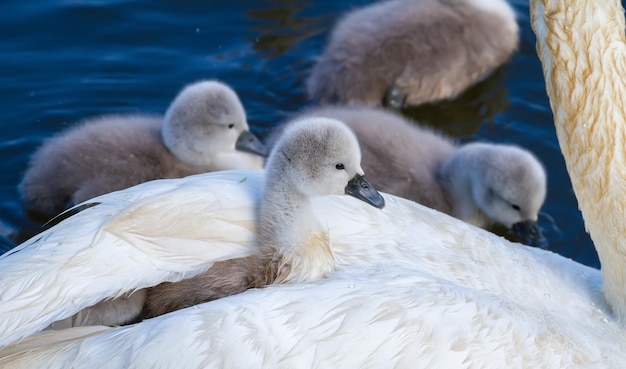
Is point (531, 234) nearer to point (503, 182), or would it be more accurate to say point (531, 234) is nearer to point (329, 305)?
point (503, 182)

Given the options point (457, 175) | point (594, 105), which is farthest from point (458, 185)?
point (594, 105)

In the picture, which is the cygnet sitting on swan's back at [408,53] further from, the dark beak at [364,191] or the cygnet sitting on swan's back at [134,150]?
the dark beak at [364,191]

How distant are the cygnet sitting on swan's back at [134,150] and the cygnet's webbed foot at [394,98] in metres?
0.98

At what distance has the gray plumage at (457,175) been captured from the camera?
471 cm

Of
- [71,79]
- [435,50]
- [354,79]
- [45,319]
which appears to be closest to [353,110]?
[354,79]

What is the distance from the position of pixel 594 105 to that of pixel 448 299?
84cm

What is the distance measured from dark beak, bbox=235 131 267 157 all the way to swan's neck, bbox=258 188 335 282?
6.39 feet

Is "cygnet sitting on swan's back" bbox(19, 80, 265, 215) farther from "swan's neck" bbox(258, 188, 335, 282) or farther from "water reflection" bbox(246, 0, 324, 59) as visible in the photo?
"swan's neck" bbox(258, 188, 335, 282)

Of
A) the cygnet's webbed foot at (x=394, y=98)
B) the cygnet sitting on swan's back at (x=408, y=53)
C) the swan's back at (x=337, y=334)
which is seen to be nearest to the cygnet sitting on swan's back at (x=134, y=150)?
the cygnet sitting on swan's back at (x=408, y=53)

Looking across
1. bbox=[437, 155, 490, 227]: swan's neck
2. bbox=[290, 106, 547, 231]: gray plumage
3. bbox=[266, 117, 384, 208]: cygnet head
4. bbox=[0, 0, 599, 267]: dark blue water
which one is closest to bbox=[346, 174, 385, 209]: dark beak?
bbox=[266, 117, 384, 208]: cygnet head

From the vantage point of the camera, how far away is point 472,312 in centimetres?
270

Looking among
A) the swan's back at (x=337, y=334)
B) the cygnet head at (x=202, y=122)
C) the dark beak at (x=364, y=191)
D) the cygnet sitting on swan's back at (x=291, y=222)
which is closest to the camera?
the swan's back at (x=337, y=334)

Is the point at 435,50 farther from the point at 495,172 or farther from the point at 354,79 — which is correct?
the point at 495,172

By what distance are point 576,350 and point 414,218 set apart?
0.66m
